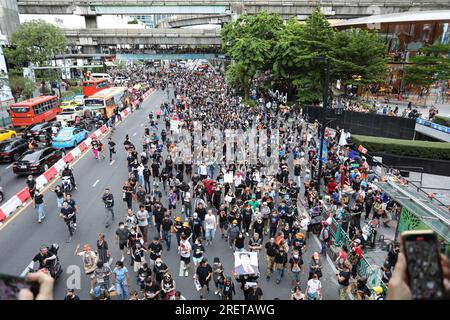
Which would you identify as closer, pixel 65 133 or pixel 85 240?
pixel 85 240

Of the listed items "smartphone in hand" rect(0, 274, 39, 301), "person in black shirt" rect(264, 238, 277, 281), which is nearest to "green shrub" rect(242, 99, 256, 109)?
"person in black shirt" rect(264, 238, 277, 281)

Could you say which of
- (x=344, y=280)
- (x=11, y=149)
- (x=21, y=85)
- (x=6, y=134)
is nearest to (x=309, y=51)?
(x=11, y=149)

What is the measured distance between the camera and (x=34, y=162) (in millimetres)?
20344

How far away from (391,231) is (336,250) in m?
3.59

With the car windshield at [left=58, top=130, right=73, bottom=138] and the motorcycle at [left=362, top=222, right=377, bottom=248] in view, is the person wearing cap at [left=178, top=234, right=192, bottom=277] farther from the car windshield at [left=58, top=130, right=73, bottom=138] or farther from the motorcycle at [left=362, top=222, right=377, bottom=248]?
the car windshield at [left=58, top=130, right=73, bottom=138]

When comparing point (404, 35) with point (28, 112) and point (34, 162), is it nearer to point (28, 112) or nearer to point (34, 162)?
point (34, 162)

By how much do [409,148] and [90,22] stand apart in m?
63.8

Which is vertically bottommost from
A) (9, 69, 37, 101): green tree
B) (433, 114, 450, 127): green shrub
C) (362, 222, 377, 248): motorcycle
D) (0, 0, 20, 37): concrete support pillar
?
(362, 222, 377, 248): motorcycle

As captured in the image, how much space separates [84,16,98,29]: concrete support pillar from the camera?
67.3 metres

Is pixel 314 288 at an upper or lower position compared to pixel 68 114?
lower

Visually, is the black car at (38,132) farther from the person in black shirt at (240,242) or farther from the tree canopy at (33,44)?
the tree canopy at (33,44)

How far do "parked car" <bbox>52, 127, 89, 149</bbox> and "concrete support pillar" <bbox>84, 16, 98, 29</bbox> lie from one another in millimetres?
48865

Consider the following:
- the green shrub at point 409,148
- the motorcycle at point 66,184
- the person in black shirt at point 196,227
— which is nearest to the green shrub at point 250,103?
the green shrub at point 409,148

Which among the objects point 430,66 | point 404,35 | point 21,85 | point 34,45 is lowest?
point 21,85
